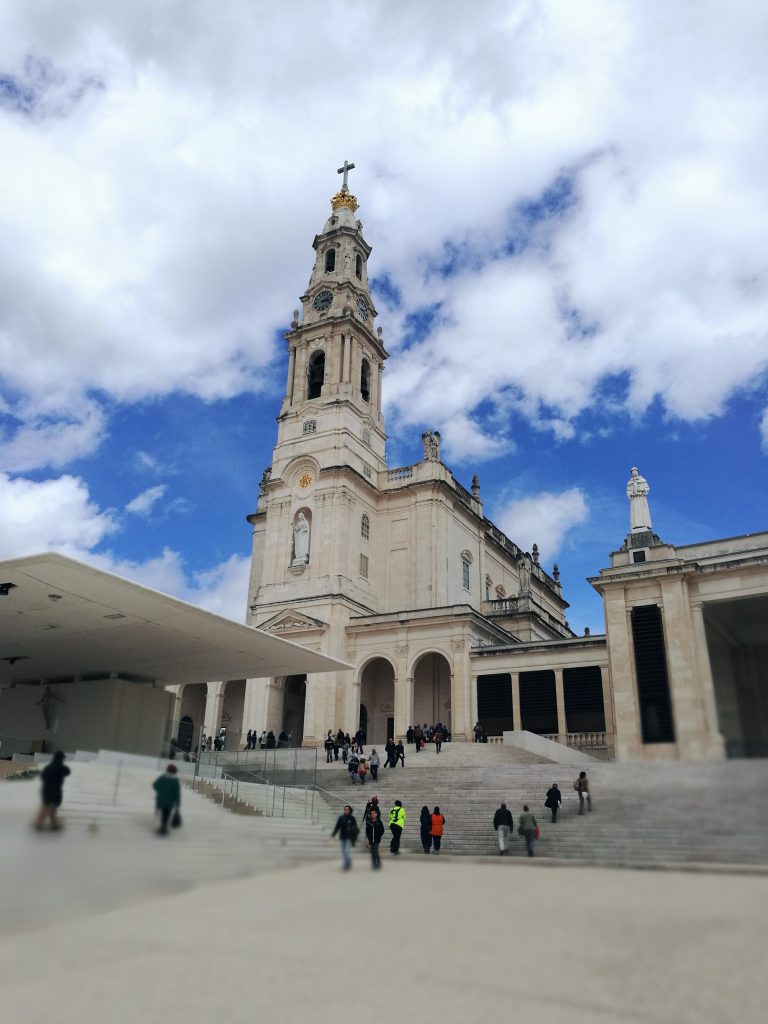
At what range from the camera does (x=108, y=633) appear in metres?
10.7

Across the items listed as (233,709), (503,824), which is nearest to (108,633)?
(503,824)

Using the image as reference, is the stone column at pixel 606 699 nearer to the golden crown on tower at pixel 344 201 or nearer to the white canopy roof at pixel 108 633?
the white canopy roof at pixel 108 633

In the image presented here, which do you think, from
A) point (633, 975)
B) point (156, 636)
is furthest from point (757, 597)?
point (156, 636)

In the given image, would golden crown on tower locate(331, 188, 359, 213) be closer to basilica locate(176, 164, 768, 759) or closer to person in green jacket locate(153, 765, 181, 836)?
basilica locate(176, 164, 768, 759)

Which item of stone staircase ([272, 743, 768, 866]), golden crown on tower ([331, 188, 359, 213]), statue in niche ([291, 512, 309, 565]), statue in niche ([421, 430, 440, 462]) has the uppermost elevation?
golden crown on tower ([331, 188, 359, 213])

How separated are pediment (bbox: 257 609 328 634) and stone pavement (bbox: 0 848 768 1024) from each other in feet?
135

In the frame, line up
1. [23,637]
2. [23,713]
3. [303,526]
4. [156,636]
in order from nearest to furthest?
[23,713] → [156,636] → [23,637] → [303,526]

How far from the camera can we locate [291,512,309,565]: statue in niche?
51281 mm

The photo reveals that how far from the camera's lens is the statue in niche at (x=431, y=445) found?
5655 centimetres

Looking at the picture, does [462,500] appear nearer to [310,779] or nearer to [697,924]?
[310,779]

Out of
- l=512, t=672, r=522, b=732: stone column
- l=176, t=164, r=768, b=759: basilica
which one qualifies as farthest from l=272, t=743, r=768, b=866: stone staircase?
l=512, t=672, r=522, b=732: stone column

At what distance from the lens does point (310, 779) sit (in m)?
30.0

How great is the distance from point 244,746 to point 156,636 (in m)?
37.1

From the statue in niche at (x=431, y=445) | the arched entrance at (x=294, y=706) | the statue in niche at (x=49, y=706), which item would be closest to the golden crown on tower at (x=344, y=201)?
the statue in niche at (x=431, y=445)
